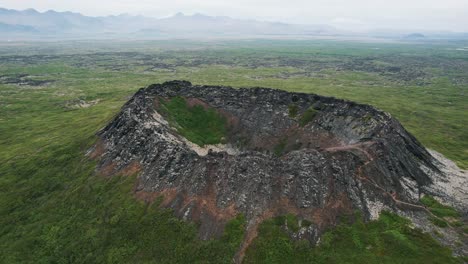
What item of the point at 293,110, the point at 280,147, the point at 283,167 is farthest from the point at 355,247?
the point at 293,110

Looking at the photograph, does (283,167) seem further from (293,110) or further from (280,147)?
(293,110)

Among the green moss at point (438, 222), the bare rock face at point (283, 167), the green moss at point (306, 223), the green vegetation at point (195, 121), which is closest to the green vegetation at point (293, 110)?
the bare rock face at point (283, 167)

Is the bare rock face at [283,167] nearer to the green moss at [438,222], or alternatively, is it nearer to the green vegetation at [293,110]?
the green vegetation at [293,110]

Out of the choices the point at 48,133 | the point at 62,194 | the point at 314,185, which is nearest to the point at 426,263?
the point at 314,185

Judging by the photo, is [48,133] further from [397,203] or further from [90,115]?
[397,203]

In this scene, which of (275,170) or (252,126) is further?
(252,126)
